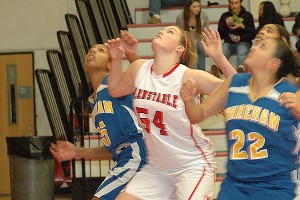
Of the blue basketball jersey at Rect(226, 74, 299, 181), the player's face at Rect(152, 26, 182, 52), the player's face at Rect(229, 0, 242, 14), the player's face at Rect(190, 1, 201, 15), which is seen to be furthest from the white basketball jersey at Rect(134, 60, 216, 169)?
the player's face at Rect(229, 0, 242, 14)

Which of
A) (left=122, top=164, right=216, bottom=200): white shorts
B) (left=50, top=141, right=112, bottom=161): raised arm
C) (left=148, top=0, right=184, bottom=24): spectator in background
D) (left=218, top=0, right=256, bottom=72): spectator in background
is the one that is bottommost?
(left=122, top=164, right=216, bottom=200): white shorts

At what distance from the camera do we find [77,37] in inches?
425

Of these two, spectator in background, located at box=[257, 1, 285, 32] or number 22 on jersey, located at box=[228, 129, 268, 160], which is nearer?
number 22 on jersey, located at box=[228, 129, 268, 160]

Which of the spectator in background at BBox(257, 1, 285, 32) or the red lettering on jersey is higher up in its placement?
the spectator in background at BBox(257, 1, 285, 32)

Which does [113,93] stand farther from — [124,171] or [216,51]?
[216,51]

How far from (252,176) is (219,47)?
1.21 meters

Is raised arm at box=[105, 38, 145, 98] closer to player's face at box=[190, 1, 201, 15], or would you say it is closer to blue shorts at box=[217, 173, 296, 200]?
blue shorts at box=[217, 173, 296, 200]

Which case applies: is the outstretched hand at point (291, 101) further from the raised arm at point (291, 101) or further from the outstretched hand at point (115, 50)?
the outstretched hand at point (115, 50)

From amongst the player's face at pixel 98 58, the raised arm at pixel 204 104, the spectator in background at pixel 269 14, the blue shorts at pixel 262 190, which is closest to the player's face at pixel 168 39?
the raised arm at pixel 204 104

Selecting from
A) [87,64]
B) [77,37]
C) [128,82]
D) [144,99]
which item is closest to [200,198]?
[144,99]

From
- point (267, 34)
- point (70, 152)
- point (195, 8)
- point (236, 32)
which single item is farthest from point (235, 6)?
point (267, 34)

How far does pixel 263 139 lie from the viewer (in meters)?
4.29

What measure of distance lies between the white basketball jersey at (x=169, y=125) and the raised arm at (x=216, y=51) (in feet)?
0.75

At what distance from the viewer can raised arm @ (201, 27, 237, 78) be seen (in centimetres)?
511
